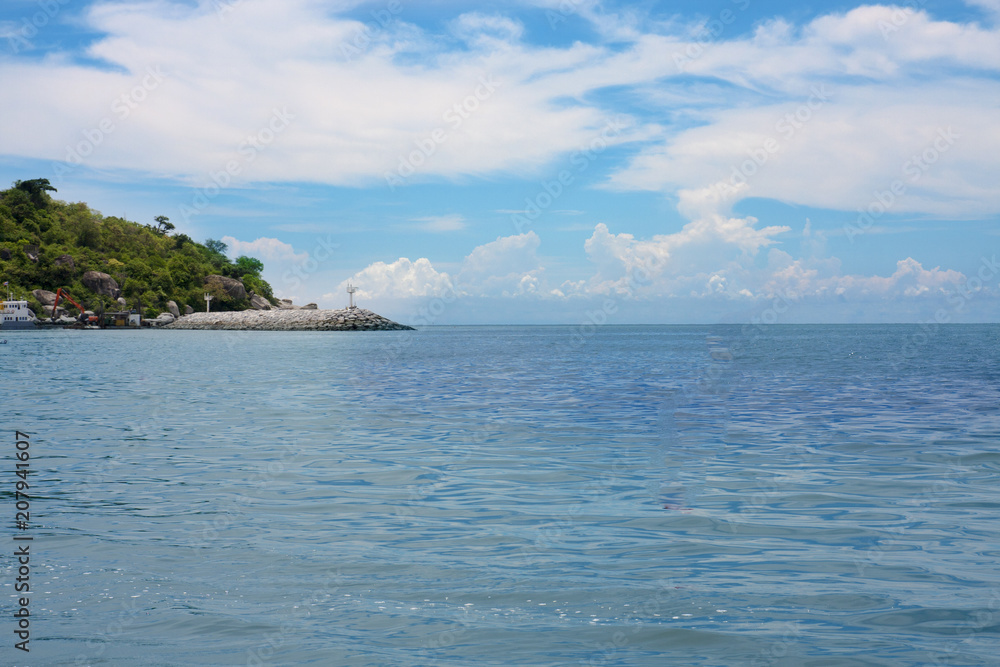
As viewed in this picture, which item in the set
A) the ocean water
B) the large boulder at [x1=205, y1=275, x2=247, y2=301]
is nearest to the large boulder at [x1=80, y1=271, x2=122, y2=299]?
the large boulder at [x1=205, y1=275, x2=247, y2=301]

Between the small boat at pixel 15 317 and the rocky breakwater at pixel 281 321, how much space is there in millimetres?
32565

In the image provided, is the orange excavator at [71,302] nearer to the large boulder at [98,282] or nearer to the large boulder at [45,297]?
the large boulder at [45,297]

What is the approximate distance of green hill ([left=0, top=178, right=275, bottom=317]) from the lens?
160 m

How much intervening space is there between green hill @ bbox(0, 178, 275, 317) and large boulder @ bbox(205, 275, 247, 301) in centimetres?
36

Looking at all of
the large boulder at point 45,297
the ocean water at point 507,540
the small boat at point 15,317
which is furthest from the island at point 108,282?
the ocean water at point 507,540

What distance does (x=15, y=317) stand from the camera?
13200 cm

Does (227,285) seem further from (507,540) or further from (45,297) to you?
(507,540)

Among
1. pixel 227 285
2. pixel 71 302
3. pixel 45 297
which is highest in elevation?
pixel 227 285

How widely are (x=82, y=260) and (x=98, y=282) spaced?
9522mm

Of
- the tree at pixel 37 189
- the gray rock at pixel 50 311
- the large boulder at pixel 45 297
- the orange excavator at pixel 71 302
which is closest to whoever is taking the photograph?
the orange excavator at pixel 71 302

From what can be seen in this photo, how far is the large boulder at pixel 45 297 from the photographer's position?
154 meters

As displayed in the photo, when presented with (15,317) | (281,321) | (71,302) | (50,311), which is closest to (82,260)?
(71,302)

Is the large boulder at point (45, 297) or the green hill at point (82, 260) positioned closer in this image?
the large boulder at point (45, 297)

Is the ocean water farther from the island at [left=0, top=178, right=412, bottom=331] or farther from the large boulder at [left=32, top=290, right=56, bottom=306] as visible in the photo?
the large boulder at [left=32, top=290, right=56, bottom=306]
